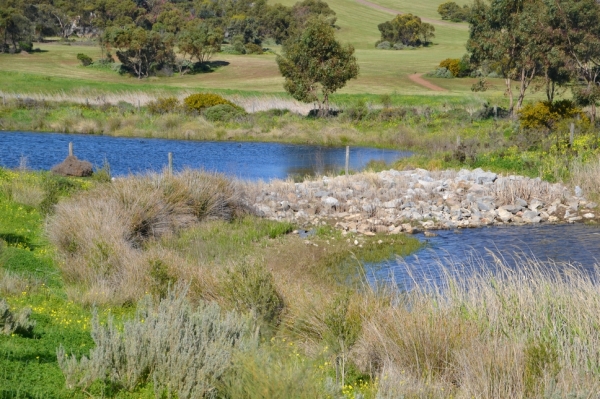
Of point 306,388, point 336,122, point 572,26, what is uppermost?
point 572,26

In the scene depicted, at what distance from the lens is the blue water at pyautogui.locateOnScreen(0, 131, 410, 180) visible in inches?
1227

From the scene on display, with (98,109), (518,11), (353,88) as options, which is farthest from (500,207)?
(353,88)

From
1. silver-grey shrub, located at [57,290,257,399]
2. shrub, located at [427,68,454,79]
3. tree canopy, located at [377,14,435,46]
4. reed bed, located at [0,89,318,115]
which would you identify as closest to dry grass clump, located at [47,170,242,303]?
silver-grey shrub, located at [57,290,257,399]

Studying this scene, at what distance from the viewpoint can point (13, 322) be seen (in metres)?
7.91

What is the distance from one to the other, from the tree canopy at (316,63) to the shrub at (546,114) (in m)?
13.7

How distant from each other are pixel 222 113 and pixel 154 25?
60.2m

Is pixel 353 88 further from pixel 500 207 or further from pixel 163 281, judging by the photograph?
pixel 163 281

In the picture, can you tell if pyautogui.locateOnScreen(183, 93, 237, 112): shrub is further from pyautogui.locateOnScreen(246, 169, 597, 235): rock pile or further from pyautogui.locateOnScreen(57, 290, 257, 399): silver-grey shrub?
pyautogui.locateOnScreen(57, 290, 257, 399): silver-grey shrub

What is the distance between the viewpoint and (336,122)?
47.5m

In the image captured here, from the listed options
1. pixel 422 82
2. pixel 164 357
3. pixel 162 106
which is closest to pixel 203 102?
pixel 162 106

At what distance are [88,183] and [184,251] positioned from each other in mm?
8033

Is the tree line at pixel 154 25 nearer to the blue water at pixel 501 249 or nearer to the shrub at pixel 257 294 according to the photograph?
the blue water at pixel 501 249

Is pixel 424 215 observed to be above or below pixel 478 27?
below

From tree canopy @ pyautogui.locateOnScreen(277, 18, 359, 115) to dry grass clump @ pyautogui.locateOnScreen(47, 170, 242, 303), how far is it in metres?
30.2
